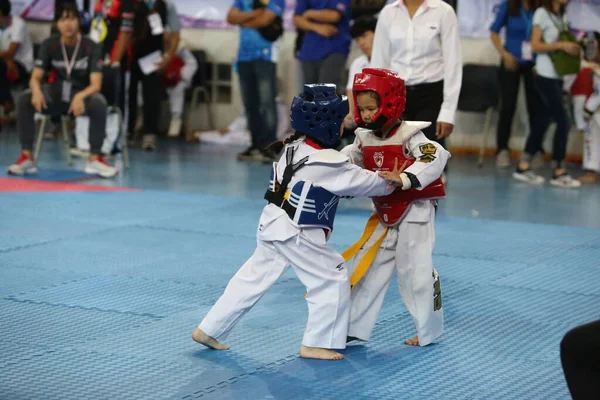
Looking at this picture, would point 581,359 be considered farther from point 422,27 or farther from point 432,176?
point 422,27

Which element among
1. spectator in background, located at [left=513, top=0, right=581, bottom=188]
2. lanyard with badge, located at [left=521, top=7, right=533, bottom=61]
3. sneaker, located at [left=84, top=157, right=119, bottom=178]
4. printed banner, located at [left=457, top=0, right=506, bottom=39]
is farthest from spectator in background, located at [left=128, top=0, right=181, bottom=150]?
spectator in background, located at [left=513, top=0, right=581, bottom=188]

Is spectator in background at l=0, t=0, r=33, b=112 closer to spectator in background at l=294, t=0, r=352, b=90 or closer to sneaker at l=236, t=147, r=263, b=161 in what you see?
Result: sneaker at l=236, t=147, r=263, b=161

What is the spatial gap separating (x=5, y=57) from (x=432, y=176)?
9.95 metres

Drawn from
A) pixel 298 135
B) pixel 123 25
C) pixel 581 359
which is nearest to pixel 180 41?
pixel 123 25

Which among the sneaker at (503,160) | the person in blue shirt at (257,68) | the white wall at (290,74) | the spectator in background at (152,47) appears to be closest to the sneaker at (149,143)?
the spectator in background at (152,47)

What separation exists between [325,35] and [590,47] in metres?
2.58

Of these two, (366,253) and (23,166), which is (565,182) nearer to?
(23,166)

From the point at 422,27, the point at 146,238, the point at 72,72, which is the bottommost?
the point at 146,238

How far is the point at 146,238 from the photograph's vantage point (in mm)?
6469

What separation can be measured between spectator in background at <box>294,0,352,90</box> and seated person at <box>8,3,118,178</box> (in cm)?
214

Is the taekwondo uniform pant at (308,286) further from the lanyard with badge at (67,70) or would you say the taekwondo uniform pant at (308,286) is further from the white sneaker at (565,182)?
the white sneaker at (565,182)

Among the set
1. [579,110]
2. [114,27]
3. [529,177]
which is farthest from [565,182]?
[114,27]

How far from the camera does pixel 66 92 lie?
361 inches

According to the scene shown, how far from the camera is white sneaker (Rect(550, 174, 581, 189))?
30.3 feet
